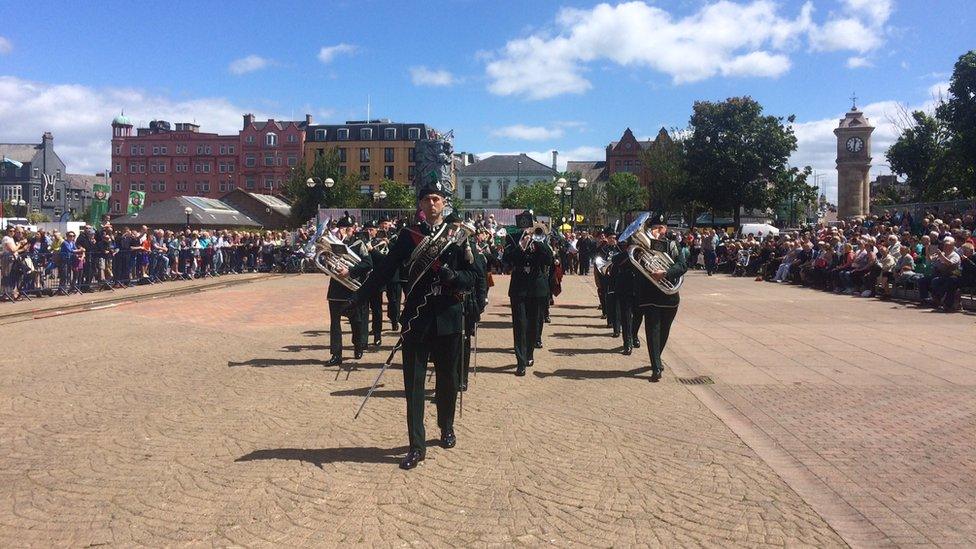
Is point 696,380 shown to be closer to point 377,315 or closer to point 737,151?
point 377,315

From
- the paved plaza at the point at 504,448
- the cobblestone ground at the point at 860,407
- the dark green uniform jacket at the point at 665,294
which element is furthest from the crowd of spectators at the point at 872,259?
the dark green uniform jacket at the point at 665,294

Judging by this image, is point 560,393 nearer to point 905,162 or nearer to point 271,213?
point 905,162

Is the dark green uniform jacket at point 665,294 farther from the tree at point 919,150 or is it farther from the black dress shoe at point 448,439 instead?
the tree at point 919,150

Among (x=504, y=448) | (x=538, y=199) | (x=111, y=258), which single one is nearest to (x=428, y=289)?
(x=504, y=448)

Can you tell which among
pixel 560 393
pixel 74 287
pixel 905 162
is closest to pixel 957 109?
pixel 905 162

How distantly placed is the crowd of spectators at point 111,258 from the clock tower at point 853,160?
37.5 m

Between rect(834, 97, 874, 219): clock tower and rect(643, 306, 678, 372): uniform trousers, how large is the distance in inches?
1849

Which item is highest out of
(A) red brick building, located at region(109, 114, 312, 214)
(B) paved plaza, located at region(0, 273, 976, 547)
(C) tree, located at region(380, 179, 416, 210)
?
(A) red brick building, located at region(109, 114, 312, 214)

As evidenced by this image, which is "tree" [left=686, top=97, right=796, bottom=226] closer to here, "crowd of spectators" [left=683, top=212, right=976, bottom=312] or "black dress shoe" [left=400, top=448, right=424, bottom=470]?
"crowd of spectators" [left=683, top=212, right=976, bottom=312]

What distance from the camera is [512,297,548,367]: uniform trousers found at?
9.45m

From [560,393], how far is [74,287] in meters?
17.2

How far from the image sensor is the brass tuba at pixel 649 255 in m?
9.03

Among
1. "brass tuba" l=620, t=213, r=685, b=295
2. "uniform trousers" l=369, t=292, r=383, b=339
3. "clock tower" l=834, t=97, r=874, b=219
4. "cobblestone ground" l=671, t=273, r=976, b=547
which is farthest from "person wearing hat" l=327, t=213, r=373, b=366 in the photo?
"clock tower" l=834, t=97, r=874, b=219

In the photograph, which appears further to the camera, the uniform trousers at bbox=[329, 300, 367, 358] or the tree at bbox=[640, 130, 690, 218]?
the tree at bbox=[640, 130, 690, 218]
